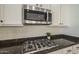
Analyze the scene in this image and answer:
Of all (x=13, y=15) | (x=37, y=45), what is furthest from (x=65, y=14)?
(x=13, y=15)

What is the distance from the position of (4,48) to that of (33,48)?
31 cm

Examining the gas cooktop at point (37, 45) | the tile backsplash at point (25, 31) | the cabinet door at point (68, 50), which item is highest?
the tile backsplash at point (25, 31)

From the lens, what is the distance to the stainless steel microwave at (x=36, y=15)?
112 cm

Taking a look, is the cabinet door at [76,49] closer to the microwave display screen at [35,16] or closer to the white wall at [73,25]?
the white wall at [73,25]

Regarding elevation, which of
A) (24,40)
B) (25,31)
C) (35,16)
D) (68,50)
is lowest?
(68,50)

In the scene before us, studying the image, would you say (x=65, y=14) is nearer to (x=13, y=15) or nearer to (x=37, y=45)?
(x=37, y=45)

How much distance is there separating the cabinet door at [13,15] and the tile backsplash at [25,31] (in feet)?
0.18

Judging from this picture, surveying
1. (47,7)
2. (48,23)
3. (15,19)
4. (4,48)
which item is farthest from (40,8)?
(4,48)

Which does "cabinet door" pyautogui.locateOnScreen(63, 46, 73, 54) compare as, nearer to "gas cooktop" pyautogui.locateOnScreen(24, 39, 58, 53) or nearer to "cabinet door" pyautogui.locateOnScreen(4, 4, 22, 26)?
"gas cooktop" pyautogui.locateOnScreen(24, 39, 58, 53)

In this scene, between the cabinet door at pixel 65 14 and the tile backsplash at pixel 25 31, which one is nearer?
the tile backsplash at pixel 25 31

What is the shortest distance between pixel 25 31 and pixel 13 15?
22cm

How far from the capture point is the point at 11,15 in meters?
1.08

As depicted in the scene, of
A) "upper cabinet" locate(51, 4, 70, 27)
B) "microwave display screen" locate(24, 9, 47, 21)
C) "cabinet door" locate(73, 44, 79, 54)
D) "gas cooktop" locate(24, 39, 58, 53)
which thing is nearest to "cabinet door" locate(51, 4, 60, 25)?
"upper cabinet" locate(51, 4, 70, 27)


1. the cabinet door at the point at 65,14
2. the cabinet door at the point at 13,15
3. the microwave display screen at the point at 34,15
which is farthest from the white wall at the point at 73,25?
the cabinet door at the point at 13,15
